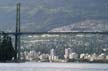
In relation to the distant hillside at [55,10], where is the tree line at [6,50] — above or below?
below

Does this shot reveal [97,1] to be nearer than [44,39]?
No

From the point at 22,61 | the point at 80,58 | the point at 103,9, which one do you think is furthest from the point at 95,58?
the point at 103,9

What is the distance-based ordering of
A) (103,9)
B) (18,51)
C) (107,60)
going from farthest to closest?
(103,9), (18,51), (107,60)

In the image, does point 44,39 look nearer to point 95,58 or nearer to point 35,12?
point 95,58

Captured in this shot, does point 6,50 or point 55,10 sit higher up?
point 55,10

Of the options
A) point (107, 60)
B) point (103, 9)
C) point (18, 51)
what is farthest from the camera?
point (103, 9)

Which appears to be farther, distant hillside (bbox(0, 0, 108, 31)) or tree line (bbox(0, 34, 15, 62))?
distant hillside (bbox(0, 0, 108, 31))

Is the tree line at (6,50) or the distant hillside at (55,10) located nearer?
the tree line at (6,50)

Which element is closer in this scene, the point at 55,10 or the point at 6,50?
the point at 6,50

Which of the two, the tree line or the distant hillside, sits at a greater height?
the distant hillside

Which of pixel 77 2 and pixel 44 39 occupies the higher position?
pixel 77 2
